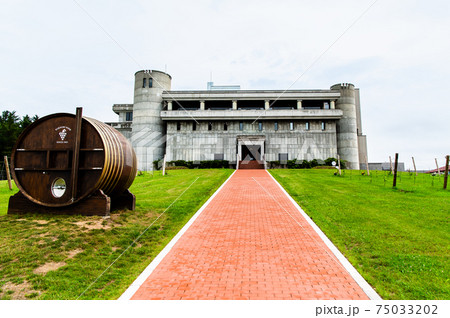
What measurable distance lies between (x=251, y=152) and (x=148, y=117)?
51.5ft

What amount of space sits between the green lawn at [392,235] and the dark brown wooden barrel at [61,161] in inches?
281

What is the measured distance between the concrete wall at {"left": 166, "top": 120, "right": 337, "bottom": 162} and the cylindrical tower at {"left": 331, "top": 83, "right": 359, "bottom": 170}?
1.98 m

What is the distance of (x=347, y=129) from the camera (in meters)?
40.6

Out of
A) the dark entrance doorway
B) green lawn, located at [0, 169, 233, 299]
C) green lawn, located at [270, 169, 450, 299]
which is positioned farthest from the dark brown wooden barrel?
the dark entrance doorway

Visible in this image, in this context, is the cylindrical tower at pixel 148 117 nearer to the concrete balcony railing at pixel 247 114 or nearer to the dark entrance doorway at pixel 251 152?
the concrete balcony railing at pixel 247 114

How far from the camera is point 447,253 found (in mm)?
6418

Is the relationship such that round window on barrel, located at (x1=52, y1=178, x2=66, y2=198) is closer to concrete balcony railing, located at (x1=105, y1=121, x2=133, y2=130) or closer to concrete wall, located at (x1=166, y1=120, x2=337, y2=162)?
concrete wall, located at (x1=166, y1=120, x2=337, y2=162)

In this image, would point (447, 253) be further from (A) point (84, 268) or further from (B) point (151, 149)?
(B) point (151, 149)

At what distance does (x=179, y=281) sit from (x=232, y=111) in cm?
3586

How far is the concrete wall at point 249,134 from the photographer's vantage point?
128 ft

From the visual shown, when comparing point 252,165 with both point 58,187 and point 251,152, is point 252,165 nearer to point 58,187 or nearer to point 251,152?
point 251,152

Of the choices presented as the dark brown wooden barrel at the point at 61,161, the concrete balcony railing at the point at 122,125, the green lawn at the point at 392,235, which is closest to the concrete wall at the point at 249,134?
the concrete balcony railing at the point at 122,125

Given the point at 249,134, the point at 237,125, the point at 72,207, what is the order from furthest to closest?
the point at 237,125
the point at 249,134
the point at 72,207

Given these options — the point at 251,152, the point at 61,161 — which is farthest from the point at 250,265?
the point at 251,152
